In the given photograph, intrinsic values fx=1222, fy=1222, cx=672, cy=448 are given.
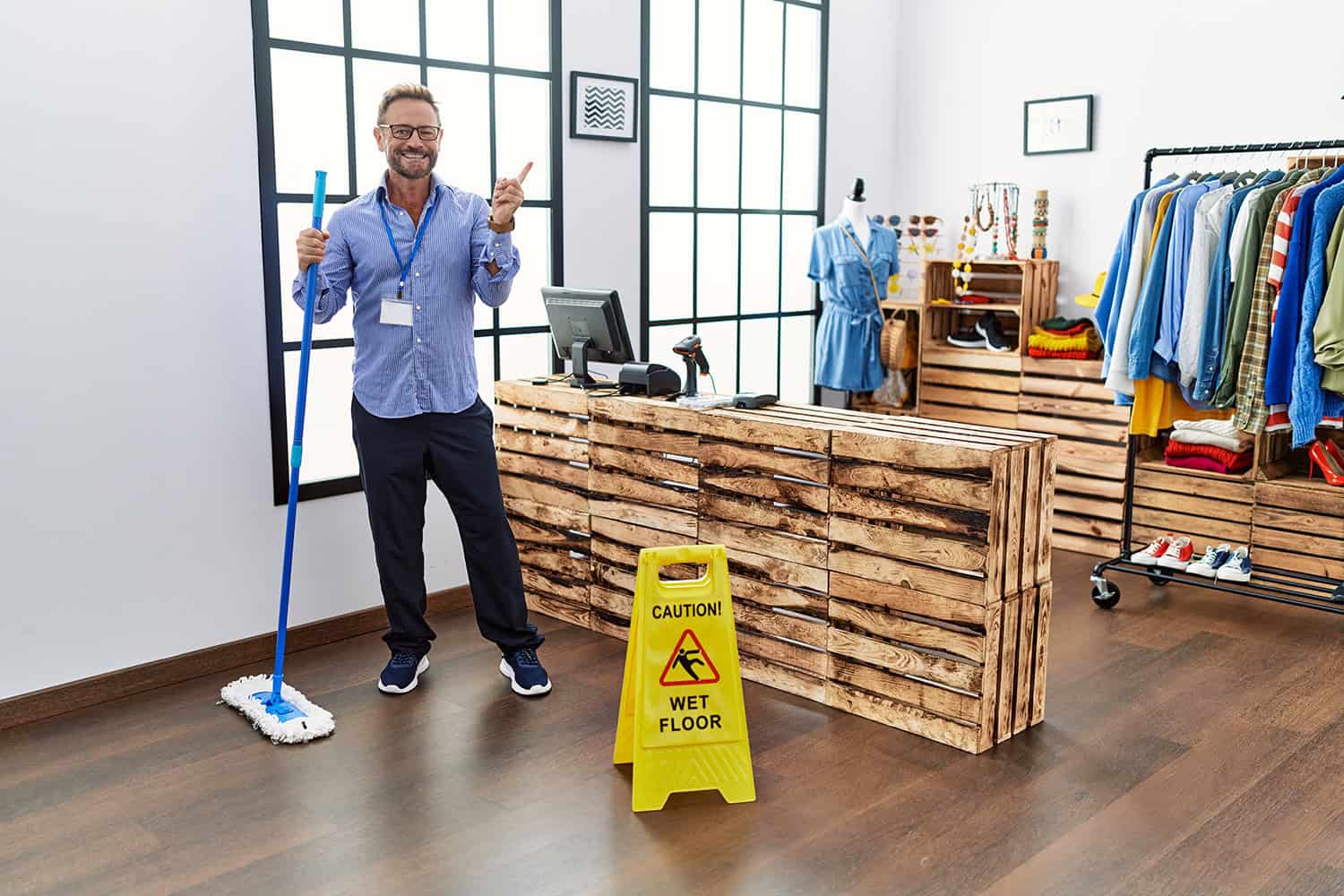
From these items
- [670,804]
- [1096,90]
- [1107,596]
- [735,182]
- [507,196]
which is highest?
[1096,90]

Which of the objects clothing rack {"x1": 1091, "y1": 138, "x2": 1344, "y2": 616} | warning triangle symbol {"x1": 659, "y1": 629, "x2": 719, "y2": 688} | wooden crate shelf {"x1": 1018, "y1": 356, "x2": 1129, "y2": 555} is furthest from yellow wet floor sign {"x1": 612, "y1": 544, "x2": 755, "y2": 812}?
wooden crate shelf {"x1": 1018, "y1": 356, "x2": 1129, "y2": 555}

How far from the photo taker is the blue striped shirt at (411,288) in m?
3.32

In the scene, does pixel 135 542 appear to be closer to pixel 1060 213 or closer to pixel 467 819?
pixel 467 819

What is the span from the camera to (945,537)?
3.10 meters

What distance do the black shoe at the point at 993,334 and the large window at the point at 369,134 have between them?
2.04 m

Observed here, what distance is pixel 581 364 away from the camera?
4043 mm

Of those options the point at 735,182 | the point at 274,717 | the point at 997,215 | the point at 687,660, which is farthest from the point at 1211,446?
the point at 274,717

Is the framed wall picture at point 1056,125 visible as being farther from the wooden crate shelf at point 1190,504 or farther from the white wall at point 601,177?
the white wall at point 601,177

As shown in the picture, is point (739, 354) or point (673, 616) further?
point (739, 354)

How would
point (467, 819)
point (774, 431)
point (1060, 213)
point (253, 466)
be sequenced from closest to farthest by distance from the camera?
point (467, 819)
point (774, 431)
point (253, 466)
point (1060, 213)

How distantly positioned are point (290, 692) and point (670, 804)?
124 cm

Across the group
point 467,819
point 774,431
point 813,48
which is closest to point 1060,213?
point 813,48

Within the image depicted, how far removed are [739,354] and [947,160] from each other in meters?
1.44

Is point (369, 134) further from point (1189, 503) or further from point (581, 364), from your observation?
point (1189, 503)
